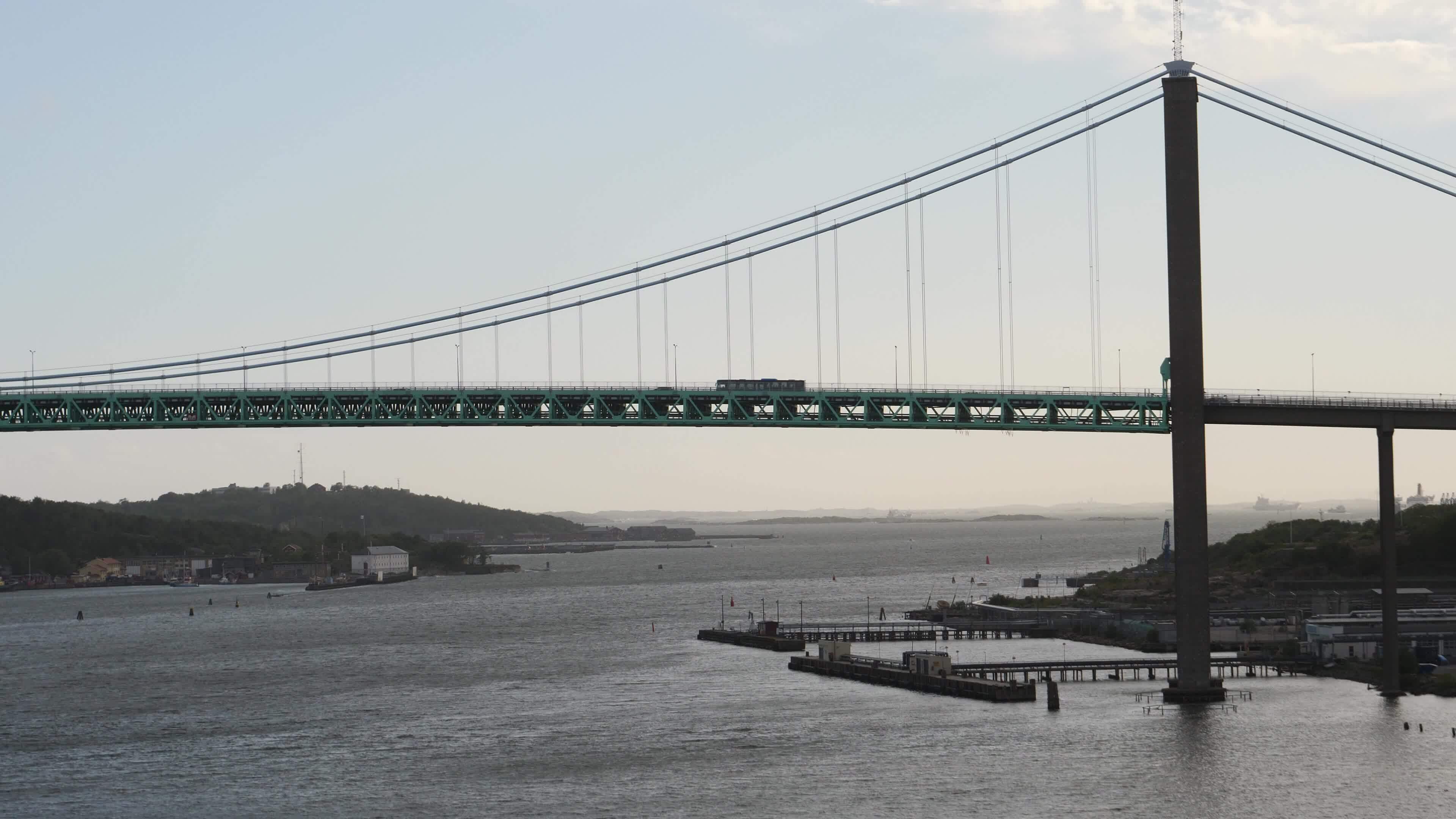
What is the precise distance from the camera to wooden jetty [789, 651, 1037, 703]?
2677 inches

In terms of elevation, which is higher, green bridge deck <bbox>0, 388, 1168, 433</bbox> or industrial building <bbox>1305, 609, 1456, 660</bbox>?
green bridge deck <bbox>0, 388, 1168, 433</bbox>

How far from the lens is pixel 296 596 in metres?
176

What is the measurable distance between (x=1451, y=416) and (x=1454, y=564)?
5270 cm

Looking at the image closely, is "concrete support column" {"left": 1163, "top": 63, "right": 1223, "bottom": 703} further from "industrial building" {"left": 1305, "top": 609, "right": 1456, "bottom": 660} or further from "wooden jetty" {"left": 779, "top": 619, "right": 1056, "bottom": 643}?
"wooden jetty" {"left": 779, "top": 619, "right": 1056, "bottom": 643}

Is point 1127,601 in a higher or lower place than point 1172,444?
lower

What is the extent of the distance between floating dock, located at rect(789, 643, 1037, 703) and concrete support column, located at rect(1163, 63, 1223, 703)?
23.3 feet

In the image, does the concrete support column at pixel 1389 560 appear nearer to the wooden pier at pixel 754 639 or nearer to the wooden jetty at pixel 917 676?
the wooden jetty at pixel 917 676

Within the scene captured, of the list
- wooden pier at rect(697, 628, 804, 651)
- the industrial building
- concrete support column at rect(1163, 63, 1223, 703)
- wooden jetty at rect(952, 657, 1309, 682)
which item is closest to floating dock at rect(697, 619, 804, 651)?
wooden pier at rect(697, 628, 804, 651)

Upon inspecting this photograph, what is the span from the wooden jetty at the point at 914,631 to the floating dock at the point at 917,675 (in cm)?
1270

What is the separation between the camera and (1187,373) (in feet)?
206

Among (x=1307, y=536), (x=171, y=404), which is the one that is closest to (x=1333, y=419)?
(x=171, y=404)

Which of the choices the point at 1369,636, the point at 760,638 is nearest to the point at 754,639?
the point at 760,638

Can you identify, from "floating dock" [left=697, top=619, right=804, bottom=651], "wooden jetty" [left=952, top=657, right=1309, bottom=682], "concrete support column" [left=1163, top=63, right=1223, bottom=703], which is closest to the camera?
"concrete support column" [left=1163, top=63, right=1223, bottom=703]

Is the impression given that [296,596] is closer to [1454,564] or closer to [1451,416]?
[1454,564]
